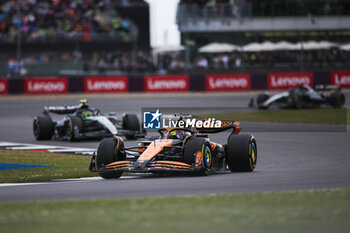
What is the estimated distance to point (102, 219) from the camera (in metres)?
7.91

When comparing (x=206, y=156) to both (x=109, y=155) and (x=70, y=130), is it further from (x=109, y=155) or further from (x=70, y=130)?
(x=70, y=130)

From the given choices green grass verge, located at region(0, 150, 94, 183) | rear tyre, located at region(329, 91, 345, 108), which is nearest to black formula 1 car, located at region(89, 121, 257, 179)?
green grass verge, located at region(0, 150, 94, 183)

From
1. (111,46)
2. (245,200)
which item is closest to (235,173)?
(245,200)

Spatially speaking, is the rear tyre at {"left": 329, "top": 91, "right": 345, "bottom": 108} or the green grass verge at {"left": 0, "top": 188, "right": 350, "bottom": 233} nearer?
the green grass verge at {"left": 0, "top": 188, "right": 350, "bottom": 233}

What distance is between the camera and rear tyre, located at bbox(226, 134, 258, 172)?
13.2m

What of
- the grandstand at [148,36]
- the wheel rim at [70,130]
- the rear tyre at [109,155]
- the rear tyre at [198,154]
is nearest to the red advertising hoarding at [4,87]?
the grandstand at [148,36]

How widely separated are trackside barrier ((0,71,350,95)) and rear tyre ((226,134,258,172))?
3059cm

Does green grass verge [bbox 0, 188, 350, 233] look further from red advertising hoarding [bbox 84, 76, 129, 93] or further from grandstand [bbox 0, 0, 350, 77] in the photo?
grandstand [bbox 0, 0, 350, 77]

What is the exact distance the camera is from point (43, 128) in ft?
72.0

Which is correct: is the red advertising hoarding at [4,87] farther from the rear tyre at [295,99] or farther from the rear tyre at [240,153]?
the rear tyre at [240,153]

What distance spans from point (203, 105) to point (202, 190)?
2578cm

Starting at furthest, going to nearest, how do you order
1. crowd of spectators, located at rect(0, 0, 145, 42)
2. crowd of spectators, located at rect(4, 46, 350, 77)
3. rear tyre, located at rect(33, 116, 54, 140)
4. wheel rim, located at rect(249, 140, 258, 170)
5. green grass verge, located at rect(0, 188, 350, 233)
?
1. crowd of spectators, located at rect(0, 0, 145, 42)
2. crowd of spectators, located at rect(4, 46, 350, 77)
3. rear tyre, located at rect(33, 116, 54, 140)
4. wheel rim, located at rect(249, 140, 258, 170)
5. green grass verge, located at rect(0, 188, 350, 233)

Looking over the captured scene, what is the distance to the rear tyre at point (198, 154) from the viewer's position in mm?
12281

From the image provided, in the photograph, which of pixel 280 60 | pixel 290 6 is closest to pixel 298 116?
pixel 280 60
